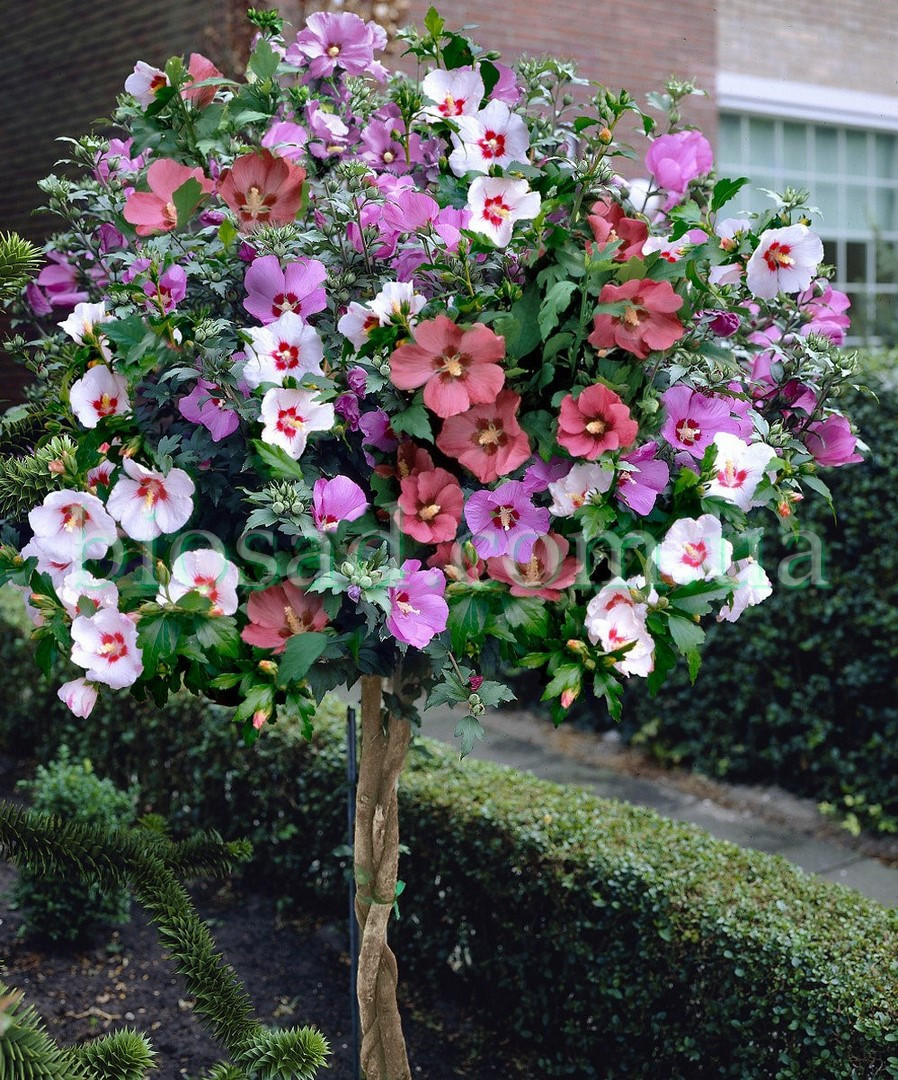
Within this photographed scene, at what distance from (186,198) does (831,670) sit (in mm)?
3785

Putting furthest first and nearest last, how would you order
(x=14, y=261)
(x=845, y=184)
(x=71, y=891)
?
1. (x=845, y=184)
2. (x=71, y=891)
3. (x=14, y=261)

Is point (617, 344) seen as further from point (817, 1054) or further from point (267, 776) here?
point (267, 776)

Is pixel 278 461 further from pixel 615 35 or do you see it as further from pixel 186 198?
pixel 615 35

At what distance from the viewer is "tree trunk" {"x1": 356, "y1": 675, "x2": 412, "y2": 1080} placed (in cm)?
206

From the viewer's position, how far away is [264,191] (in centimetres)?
154

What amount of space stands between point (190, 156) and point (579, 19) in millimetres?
7106

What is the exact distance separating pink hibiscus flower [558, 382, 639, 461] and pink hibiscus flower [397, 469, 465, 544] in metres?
0.16

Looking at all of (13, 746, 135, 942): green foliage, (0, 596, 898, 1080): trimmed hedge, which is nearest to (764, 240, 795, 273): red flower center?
(0, 596, 898, 1080): trimmed hedge

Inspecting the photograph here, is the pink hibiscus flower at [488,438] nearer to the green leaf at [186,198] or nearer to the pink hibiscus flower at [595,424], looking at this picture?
the pink hibiscus flower at [595,424]

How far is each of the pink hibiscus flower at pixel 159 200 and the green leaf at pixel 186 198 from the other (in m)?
0.04

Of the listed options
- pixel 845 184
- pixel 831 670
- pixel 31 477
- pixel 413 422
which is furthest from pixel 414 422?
pixel 845 184

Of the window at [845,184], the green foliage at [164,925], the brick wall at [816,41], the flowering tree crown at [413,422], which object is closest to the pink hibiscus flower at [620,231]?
the flowering tree crown at [413,422]

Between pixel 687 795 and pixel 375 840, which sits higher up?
pixel 375 840

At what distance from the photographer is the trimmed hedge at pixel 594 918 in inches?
94.0
